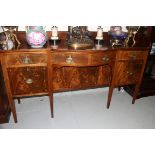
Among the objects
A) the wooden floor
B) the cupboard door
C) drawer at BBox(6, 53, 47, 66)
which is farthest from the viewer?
the wooden floor

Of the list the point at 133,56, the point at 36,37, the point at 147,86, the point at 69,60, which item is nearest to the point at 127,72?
the point at 133,56

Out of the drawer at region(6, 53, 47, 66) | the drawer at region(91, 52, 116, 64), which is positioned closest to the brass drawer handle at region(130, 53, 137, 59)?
the drawer at region(91, 52, 116, 64)

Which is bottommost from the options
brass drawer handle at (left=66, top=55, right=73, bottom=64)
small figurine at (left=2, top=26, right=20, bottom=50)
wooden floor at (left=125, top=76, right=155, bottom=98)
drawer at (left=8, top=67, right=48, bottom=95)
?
wooden floor at (left=125, top=76, right=155, bottom=98)

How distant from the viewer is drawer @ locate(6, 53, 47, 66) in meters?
1.60

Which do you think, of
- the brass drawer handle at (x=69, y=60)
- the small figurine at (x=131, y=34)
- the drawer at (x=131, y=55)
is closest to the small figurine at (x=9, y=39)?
the brass drawer handle at (x=69, y=60)

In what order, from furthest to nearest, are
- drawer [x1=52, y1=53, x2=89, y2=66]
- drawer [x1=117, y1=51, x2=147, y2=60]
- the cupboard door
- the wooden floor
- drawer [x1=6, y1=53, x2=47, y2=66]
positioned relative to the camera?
the wooden floor < the cupboard door < drawer [x1=117, y1=51, x2=147, y2=60] < drawer [x1=52, y1=53, x2=89, y2=66] < drawer [x1=6, y1=53, x2=47, y2=66]

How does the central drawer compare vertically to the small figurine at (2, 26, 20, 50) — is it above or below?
below

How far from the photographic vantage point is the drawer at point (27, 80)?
1.74 m

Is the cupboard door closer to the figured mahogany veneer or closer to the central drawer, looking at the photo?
the figured mahogany veneer

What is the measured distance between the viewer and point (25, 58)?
1.63m

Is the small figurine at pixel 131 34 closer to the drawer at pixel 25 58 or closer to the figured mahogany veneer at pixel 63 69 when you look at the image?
the figured mahogany veneer at pixel 63 69

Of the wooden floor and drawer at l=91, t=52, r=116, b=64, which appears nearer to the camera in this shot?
drawer at l=91, t=52, r=116, b=64

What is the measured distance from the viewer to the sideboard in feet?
5.42

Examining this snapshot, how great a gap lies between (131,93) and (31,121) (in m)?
1.52
